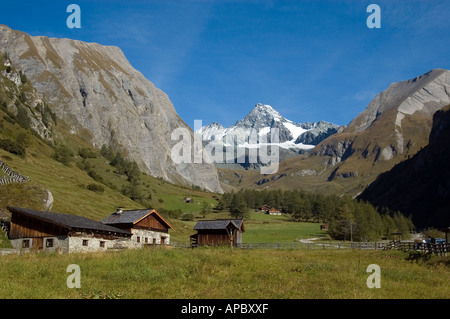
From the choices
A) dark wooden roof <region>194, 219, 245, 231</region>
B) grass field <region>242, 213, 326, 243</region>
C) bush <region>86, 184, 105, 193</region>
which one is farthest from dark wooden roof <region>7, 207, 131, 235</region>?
bush <region>86, 184, 105, 193</region>

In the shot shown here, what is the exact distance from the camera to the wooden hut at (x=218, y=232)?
204ft

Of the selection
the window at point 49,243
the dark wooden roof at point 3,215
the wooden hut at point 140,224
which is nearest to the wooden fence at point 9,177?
the dark wooden roof at point 3,215

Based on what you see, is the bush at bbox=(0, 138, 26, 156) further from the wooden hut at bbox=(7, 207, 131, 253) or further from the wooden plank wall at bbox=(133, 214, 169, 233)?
the wooden hut at bbox=(7, 207, 131, 253)

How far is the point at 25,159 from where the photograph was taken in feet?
295

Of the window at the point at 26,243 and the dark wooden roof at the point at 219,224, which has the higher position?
the dark wooden roof at the point at 219,224

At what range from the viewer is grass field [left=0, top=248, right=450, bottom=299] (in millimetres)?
16797

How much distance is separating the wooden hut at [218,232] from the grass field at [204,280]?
34024 mm

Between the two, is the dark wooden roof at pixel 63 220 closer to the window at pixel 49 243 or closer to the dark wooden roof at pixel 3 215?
the window at pixel 49 243

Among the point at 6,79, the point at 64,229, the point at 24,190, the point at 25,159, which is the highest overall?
the point at 6,79

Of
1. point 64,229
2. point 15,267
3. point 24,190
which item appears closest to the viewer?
point 15,267

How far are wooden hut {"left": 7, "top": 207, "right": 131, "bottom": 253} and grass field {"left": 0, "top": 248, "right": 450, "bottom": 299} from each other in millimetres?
12768
